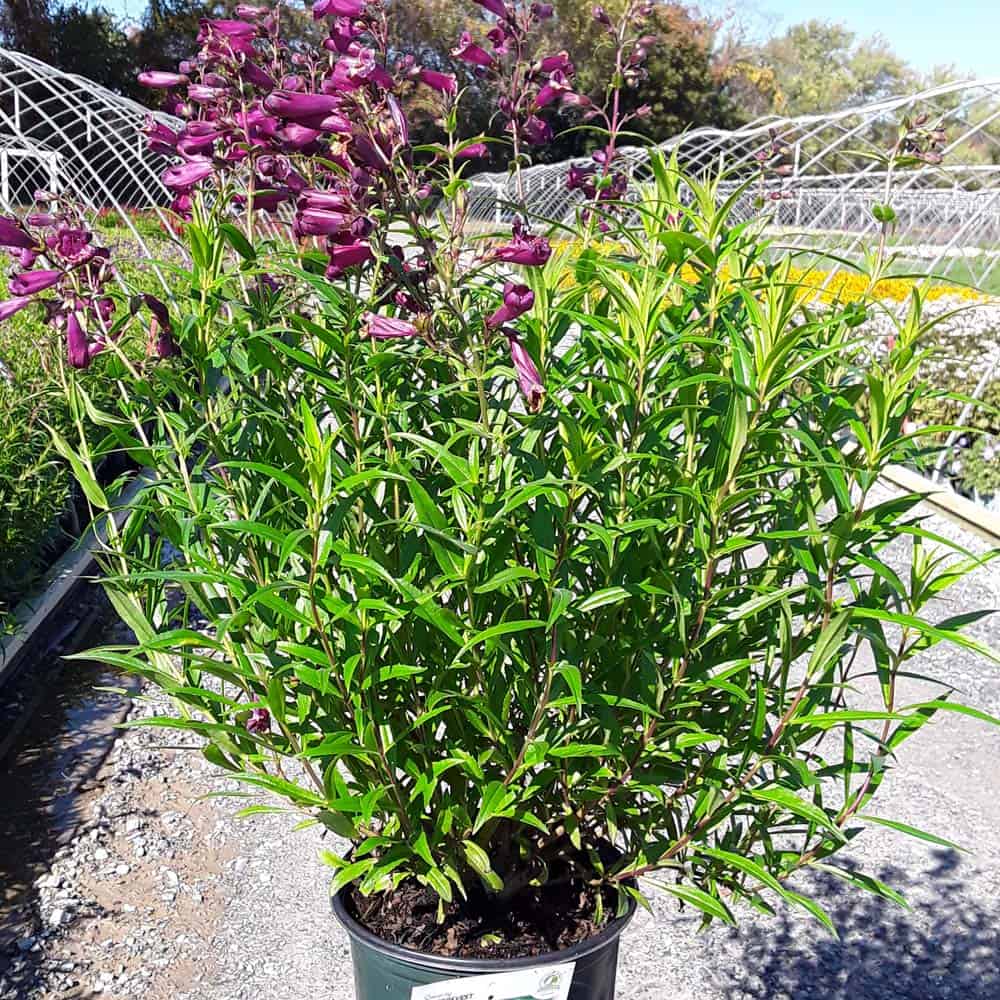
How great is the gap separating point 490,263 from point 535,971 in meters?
0.91

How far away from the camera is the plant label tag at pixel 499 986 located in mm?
1368

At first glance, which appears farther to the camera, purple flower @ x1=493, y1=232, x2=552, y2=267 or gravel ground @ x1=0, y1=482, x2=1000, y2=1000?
gravel ground @ x1=0, y1=482, x2=1000, y2=1000

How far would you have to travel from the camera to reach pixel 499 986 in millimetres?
1373

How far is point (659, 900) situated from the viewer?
9.77 ft

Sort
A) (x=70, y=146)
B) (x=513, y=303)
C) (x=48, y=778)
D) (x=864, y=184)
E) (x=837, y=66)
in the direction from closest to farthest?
(x=513, y=303)
(x=48, y=778)
(x=70, y=146)
(x=864, y=184)
(x=837, y=66)

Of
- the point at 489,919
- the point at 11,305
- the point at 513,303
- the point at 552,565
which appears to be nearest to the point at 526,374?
the point at 513,303

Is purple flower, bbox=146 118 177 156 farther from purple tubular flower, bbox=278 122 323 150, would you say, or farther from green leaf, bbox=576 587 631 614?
green leaf, bbox=576 587 631 614

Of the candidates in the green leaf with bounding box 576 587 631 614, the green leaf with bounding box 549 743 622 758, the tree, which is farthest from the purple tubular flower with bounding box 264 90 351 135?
the tree

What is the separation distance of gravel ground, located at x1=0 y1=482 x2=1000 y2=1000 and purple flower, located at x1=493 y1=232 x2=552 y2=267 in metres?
1.76

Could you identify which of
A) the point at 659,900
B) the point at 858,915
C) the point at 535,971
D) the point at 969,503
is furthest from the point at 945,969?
the point at 969,503

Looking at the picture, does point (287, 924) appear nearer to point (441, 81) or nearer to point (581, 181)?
point (581, 181)

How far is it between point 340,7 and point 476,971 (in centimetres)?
118

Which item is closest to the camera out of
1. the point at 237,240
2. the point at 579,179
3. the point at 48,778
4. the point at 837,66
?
the point at 237,240

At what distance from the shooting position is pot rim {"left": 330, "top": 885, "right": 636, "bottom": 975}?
1372 millimetres
